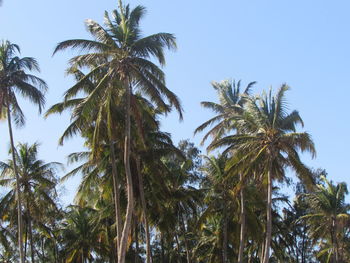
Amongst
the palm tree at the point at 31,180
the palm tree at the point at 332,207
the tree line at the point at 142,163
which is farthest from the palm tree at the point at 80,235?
the palm tree at the point at 332,207

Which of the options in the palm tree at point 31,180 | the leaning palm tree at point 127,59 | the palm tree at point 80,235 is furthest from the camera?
the palm tree at point 80,235

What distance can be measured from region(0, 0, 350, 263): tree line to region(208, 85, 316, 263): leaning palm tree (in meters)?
0.05

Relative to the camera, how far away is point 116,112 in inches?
1012

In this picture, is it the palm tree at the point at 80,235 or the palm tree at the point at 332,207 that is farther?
the palm tree at the point at 80,235

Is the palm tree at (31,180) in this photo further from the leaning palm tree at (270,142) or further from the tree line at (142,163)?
the leaning palm tree at (270,142)

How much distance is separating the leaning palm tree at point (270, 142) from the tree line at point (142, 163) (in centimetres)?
5

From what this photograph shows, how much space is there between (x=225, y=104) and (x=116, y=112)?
10.7m

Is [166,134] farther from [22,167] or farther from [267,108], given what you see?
[22,167]

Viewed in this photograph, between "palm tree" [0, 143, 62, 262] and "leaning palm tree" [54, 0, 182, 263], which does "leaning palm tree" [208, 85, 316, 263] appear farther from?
"palm tree" [0, 143, 62, 262]

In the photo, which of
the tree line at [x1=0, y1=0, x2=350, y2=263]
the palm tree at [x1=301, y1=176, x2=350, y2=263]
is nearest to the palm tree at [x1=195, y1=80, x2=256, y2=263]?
the tree line at [x1=0, y1=0, x2=350, y2=263]

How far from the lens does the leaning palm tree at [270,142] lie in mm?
25438

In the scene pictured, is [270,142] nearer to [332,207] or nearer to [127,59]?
[127,59]

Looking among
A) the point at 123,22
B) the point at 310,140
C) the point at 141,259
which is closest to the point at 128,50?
the point at 123,22

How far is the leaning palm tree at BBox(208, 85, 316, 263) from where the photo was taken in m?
25.4
